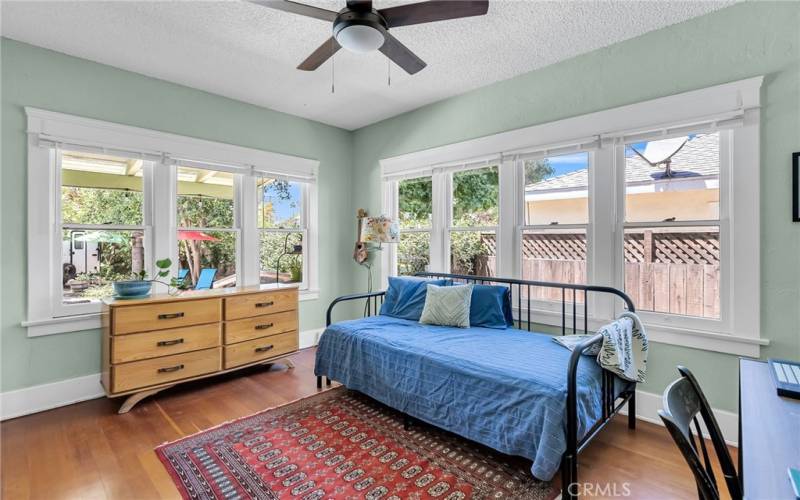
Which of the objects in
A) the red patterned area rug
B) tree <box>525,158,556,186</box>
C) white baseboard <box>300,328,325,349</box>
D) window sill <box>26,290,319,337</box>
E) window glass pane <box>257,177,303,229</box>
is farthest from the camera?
white baseboard <box>300,328,325,349</box>

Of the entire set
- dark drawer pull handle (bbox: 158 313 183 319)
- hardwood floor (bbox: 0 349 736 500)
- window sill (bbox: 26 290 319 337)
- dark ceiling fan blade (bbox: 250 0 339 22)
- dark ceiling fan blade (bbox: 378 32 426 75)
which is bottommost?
hardwood floor (bbox: 0 349 736 500)

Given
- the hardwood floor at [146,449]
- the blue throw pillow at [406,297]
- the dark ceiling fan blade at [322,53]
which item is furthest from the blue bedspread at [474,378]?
the dark ceiling fan blade at [322,53]

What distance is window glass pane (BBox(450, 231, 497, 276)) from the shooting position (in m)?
3.50

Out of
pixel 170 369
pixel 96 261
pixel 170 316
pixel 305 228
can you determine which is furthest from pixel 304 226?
pixel 170 369

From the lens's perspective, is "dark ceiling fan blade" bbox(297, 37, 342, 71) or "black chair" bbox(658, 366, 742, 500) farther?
"dark ceiling fan blade" bbox(297, 37, 342, 71)

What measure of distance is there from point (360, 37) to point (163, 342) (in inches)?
101

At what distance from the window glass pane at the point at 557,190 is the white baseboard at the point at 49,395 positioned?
3.80 meters

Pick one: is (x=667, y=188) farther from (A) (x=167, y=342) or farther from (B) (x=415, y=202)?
(A) (x=167, y=342)

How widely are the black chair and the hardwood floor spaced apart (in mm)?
1027

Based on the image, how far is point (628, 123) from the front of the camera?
260 centimetres

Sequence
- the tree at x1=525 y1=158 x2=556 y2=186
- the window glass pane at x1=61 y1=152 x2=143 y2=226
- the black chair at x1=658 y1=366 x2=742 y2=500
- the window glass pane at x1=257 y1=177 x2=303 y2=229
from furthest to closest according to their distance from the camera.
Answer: the window glass pane at x1=257 y1=177 x2=303 y2=229, the tree at x1=525 y1=158 x2=556 y2=186, the window glass pane at x1=61 y1=152 x2=143 y2=226, the black chair at x1=658 y1=366 x2=742 y2=500

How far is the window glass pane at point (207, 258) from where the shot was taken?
3.49m

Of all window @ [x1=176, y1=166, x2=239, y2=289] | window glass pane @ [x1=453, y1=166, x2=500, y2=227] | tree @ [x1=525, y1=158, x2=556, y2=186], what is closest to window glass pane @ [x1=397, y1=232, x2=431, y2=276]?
window glass pane @ [x1=453, y1=166, x2=500, y2=227]

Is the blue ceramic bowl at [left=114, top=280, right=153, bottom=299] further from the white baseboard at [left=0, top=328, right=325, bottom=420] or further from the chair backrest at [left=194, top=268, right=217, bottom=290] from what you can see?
the white baseboard at [left=0, top=328, right=325, bottom=420]
